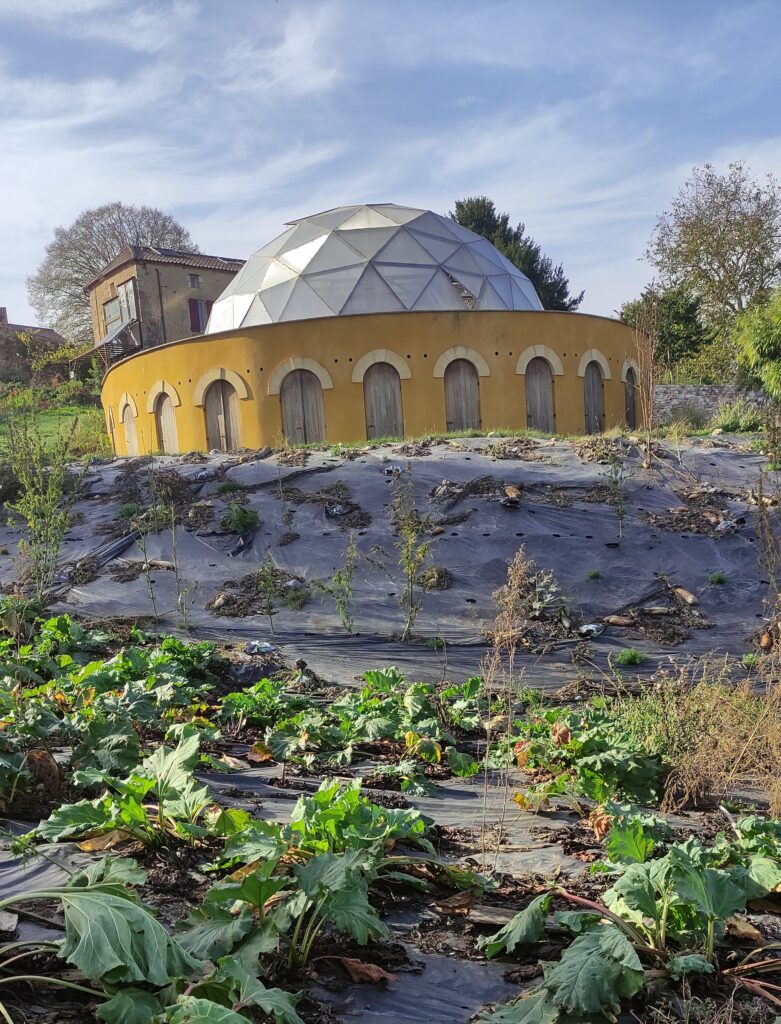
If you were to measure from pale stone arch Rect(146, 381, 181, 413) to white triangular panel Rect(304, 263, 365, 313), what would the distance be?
4993mm

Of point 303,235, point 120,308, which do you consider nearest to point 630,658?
point 303,235

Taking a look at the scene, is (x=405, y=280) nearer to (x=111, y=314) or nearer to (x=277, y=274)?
(x=277, y=274)

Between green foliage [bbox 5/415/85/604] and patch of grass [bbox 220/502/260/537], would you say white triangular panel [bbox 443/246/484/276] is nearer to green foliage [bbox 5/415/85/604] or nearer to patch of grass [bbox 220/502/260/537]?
patch of grass [bbox 220/502/260/537]

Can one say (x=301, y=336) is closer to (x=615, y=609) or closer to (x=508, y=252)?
(x=615, y=609)

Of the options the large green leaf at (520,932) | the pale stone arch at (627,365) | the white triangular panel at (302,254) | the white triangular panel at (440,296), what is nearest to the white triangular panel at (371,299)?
the white triangular panel at (440,296)

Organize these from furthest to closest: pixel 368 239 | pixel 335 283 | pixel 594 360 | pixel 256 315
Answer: pixel 368 239 → pixel 256 315 → pixel 335 283 → pixel 594 360

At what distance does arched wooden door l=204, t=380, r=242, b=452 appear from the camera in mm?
22344

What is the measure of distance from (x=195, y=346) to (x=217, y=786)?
63.5ft

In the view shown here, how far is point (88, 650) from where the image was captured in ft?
25.5

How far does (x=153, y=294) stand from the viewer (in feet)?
140

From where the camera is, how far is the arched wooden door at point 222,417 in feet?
73.3

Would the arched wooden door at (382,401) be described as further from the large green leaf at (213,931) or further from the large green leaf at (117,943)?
the large green leaf at (117,943)

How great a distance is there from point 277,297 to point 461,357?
259 inches

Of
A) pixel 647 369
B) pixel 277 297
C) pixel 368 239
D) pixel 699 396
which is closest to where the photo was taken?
pixel 647 369
